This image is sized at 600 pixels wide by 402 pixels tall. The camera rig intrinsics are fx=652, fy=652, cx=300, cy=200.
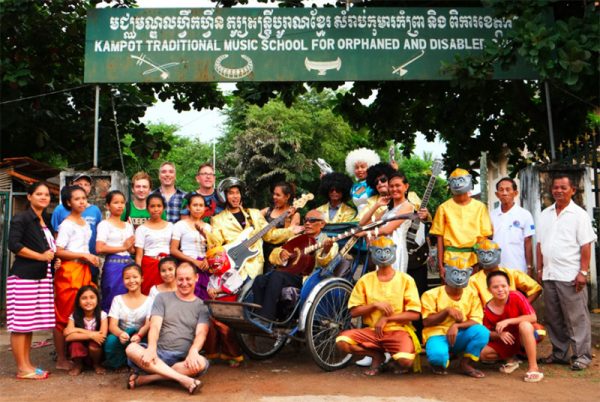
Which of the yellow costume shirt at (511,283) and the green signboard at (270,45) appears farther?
the green signboard at (270,45)

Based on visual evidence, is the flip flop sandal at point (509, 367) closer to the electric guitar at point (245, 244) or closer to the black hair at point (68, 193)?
the electric guitar at point (245, 244)

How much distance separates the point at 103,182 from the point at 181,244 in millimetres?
2007

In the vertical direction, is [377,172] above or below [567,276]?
above

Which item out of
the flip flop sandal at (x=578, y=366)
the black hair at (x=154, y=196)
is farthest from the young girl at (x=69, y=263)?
the flip flop sandal at (x=578, y=366)

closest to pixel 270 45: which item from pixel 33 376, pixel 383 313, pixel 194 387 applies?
pixel 383 313

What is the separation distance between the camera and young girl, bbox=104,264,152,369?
5.77m

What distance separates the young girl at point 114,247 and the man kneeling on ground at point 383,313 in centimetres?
215

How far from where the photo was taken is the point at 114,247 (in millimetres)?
6090

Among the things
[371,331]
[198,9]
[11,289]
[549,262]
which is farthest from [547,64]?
[11,289]

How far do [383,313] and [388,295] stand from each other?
0.52 feet

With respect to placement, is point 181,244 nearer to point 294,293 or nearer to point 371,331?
point 294,293

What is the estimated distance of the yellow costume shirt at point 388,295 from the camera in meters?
5.59

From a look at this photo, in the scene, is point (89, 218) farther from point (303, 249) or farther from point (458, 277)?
point (458, 277)

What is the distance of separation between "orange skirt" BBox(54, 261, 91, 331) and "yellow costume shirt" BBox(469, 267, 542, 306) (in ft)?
11.7
